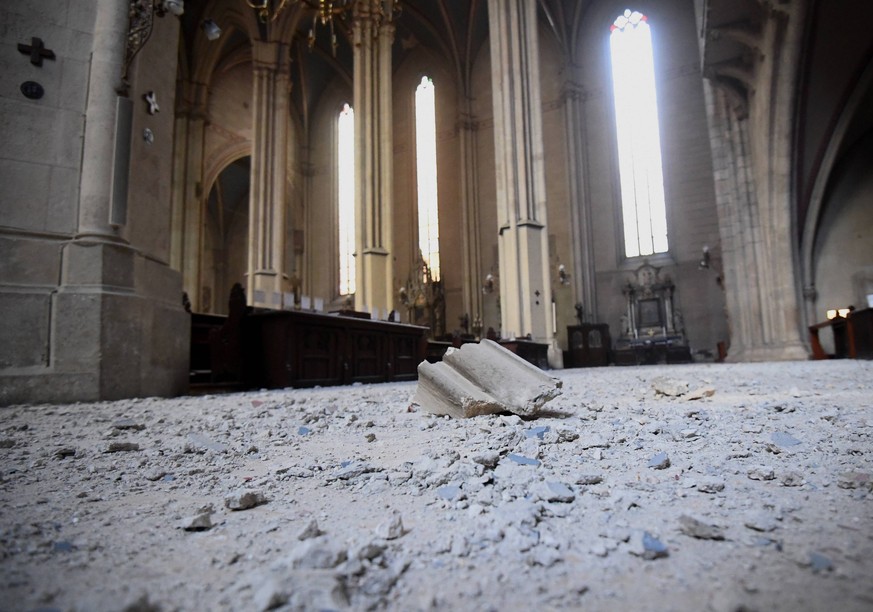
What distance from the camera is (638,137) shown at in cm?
1909

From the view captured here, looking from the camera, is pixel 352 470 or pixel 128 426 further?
pixel 128 426

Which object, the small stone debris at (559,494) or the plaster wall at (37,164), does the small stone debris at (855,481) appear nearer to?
the small stone debris at (559,494)

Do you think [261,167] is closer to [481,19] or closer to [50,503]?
[481,19]

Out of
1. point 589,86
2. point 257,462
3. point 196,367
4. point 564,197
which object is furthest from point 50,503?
point 589,86

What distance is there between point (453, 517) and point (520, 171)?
13283 millimetres

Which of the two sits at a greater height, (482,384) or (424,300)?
(424,300)

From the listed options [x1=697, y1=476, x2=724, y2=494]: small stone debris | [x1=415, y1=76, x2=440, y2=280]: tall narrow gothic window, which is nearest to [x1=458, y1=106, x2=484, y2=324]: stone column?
[x1=415, y1=76, x2=440, y2=280]: tall narrow gothic window

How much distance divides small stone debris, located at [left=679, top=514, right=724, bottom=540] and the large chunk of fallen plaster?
1700mm

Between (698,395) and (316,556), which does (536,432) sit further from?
(698,395)

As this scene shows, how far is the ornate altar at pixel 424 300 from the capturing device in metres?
20.3

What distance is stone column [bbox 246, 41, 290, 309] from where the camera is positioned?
16.0 metres

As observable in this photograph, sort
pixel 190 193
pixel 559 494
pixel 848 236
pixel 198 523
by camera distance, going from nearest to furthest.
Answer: pixel 198 523
pixel 559 494
pixel 848 236
pixel 190 193

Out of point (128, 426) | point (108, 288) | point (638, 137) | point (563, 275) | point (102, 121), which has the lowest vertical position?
point (128, 426)

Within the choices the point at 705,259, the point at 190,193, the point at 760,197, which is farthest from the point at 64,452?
the point at 705,259
